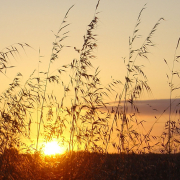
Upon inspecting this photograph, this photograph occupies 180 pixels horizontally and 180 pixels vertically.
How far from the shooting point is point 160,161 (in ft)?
21.1

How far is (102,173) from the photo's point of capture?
16.9 feet

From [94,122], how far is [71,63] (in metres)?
1.29

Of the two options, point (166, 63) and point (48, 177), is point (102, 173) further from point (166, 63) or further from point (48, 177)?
point (166, 63)

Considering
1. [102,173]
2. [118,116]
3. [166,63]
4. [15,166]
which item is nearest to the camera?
[15,166]

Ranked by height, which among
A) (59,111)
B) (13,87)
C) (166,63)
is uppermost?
(166,63)

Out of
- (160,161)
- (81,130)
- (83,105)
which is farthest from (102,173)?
(160,161)

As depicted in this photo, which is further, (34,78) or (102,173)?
(34,78)

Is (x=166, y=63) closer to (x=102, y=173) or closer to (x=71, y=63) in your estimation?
(x=71, y=63)

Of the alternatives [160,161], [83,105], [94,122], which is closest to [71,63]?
[83,105]

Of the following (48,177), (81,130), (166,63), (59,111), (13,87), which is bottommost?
(48,177)

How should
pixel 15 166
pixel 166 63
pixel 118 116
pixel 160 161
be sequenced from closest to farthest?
pixel 15 166 → pixel 118 116 → pixel 166 63 → pixel 160 161

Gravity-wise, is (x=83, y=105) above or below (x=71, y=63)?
below

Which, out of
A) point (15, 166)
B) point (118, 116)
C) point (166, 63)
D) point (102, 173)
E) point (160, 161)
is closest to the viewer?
point (15, 166)

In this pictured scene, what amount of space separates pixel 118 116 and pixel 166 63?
61.5 inches
